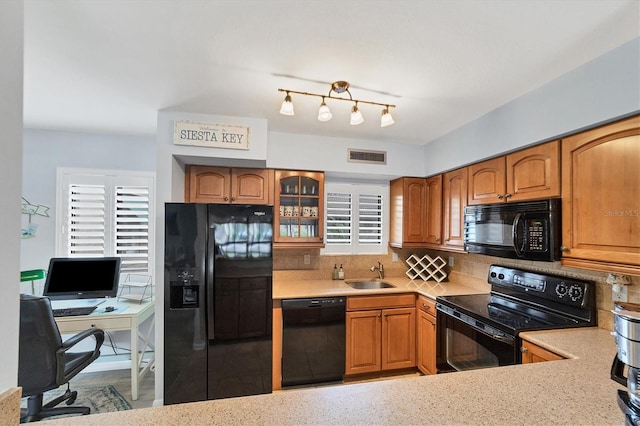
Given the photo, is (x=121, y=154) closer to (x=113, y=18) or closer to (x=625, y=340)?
(x=113, y=18)

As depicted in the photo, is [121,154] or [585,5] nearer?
[585,5]

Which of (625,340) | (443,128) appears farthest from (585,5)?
(443,128)

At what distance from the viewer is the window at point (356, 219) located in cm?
340

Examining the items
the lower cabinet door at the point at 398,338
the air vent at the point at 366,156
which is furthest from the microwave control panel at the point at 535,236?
the air vent at the point at 366,156

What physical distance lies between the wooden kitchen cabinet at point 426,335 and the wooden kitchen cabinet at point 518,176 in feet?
3.40

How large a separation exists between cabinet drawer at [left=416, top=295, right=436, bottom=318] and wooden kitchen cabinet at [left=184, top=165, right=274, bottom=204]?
5.78ft

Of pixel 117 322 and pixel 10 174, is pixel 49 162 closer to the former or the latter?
pixel 117 322

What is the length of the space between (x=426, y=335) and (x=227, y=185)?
2.39m

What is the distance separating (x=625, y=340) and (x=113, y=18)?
2334 mm

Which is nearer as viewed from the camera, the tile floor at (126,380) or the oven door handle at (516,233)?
the oven door handle at (516,233)

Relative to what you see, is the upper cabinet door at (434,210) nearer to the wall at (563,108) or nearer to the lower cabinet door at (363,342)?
the wall at (563,108)

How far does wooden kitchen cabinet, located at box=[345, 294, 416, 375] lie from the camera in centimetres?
273

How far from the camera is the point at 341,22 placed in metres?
1.34

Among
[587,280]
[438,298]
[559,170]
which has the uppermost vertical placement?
[559,170]
